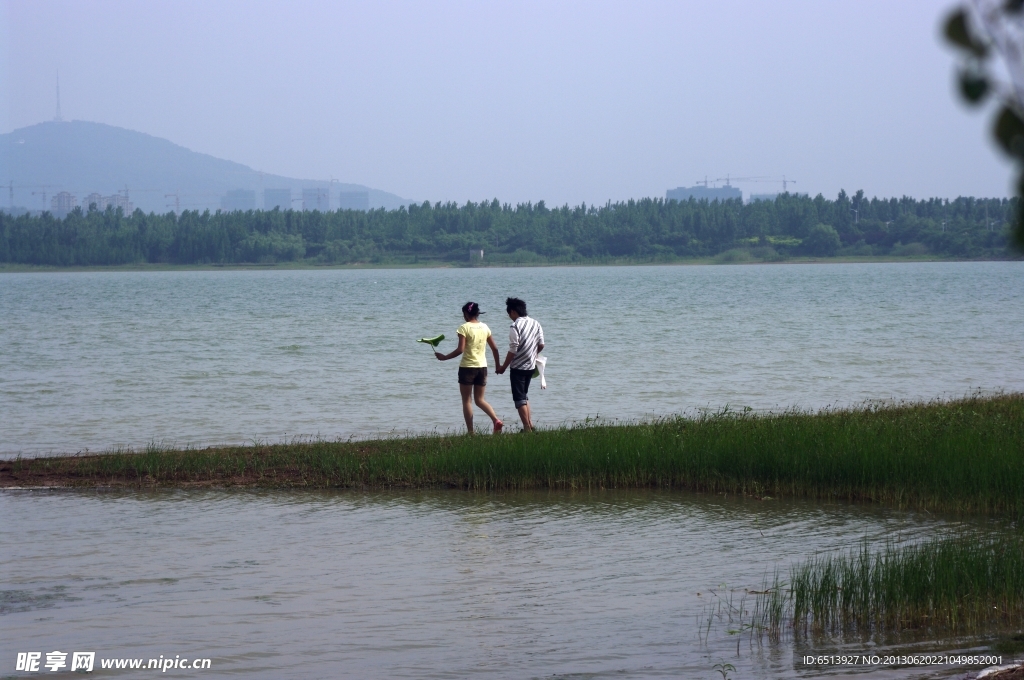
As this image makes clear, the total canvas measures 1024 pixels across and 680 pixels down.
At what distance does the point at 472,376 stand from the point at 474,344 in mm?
450

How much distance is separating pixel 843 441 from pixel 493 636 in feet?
20.2

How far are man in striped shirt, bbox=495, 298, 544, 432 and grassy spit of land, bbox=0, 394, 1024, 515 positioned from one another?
2.64ft

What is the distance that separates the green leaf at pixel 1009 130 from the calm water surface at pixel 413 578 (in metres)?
5.06

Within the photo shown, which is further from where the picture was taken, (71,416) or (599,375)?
(599,375)

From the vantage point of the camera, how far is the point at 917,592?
7508 mm

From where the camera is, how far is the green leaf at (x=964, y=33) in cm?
241

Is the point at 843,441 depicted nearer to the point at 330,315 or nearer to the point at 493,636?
the point at 493,636

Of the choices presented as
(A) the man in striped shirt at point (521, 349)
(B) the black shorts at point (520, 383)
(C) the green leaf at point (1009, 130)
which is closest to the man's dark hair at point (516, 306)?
(A) the man in striped shirt at point (521, 349)

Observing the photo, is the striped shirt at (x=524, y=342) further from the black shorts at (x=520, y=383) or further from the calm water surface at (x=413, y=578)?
the calm water surface at (x=413, y=578)

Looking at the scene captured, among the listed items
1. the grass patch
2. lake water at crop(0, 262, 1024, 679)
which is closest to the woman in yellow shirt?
lake water at crop(0, 262, 1024, 679)

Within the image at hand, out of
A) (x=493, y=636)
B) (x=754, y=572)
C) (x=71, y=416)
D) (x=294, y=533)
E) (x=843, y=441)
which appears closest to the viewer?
(x=493, y=636)

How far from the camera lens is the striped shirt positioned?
14.3 meters

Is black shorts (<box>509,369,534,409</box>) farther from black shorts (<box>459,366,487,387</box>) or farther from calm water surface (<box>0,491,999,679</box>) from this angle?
calm water surface (<box>0,491,999,679</box>)

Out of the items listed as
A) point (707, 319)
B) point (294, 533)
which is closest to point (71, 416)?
point (294, 533)
